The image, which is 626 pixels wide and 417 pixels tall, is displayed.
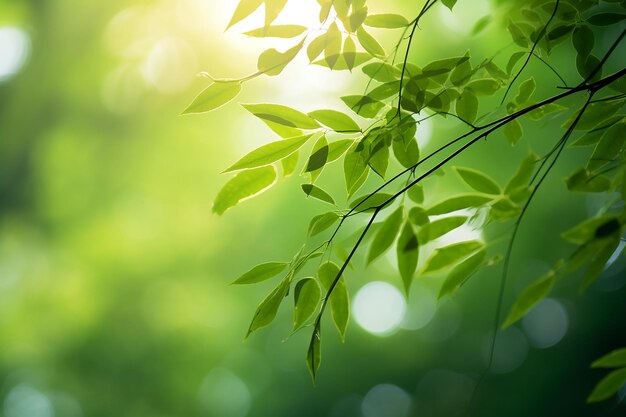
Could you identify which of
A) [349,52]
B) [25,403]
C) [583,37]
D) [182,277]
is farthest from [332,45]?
[25,403]

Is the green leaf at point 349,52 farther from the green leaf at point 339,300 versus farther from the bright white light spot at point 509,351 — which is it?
the bright white light spot at point 509,351

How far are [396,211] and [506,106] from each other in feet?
0.74

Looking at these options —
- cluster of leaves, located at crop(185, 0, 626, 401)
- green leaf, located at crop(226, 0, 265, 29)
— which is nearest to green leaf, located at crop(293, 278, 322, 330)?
cluster of leaves, located at crop(185, 0, 626, 401)

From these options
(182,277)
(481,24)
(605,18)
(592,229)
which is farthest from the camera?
(182,277)

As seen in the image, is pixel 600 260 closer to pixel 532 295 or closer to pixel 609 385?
pixel 532 295

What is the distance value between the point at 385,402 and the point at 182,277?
2.47 meters

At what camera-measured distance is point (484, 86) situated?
0.76 metres

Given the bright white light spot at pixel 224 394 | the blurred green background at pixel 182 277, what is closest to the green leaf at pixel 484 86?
the blurred green background at pixel 182 277

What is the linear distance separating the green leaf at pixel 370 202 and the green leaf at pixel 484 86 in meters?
0.18

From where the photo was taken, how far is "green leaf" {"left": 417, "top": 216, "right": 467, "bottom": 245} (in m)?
0.70

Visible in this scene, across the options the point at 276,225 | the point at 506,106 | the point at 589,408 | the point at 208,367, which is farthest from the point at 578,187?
the point at 208,367

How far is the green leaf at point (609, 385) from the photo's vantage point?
2.35 ft

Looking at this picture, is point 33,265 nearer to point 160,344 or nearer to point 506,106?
point 160,344

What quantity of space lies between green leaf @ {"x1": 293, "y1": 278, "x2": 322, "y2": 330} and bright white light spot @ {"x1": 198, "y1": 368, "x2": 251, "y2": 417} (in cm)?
536
